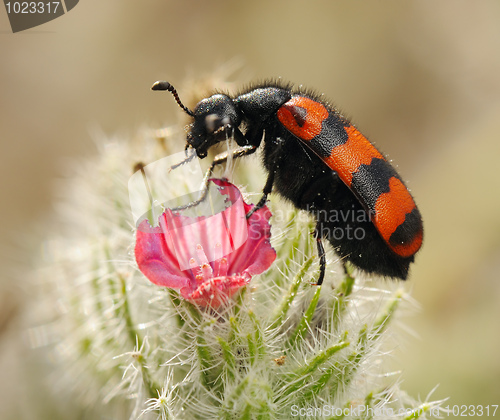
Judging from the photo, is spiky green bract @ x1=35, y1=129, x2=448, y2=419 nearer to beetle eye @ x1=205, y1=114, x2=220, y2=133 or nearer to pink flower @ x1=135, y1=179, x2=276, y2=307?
pink flower @ x1=135, y1=179, x2=276, y2=307

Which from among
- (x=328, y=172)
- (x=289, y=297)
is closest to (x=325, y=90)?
(x=328, y=172)

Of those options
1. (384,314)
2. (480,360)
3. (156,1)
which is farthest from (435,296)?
(156,1)

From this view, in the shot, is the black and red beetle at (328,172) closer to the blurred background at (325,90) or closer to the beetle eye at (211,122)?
the beetle eye at (211,122)

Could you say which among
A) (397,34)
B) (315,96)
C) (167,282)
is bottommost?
(167,282)

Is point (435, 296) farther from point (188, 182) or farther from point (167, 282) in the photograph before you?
point (167, 282)

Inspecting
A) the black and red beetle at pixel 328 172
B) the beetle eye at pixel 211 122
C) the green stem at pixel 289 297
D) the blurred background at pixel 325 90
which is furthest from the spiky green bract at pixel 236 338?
the blurred background at pixel 325 90

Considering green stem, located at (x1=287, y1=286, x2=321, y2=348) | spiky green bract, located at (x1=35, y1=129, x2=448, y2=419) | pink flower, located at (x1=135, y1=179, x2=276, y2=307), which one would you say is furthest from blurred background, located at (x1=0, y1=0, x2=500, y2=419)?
pink flower, located at (x1=135, y1=179, x2=276, y2=307)
